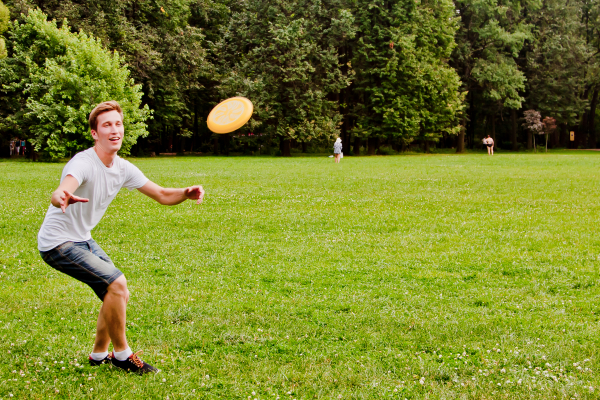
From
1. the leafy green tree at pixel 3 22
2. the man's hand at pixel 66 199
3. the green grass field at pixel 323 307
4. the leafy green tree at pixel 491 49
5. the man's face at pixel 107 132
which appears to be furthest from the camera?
the leafy green tree at pixel 491 49

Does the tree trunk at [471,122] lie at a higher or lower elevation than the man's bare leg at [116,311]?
higher

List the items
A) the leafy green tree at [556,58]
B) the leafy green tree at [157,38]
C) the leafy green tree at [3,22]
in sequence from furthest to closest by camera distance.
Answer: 1. the leafy green tree at [556,58]
2. the leafy green tree at [157,38]
3. the leafy green tree at [3,22]

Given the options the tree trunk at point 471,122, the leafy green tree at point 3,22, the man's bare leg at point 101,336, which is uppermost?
the leafy green tree at point 3,22

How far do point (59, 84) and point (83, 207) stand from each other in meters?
36.7

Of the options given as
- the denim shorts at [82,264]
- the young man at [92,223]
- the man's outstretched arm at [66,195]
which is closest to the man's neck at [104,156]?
the young man at [92,223]

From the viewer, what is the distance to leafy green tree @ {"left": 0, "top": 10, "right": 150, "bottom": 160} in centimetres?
3775

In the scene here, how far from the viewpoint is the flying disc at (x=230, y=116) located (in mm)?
13141

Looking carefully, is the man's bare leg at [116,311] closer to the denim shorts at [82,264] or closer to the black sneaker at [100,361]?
the denim shorts at [82,264]

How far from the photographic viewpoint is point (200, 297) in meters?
7.37

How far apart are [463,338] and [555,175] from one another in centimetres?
2335

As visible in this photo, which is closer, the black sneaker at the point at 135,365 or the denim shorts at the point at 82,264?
the denim shorts at the point at 82,264

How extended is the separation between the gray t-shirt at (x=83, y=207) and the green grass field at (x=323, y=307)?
127cm

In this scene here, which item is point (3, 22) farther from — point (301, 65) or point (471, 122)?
point (471, 122)

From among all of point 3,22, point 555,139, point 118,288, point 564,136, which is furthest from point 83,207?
point 564,136
